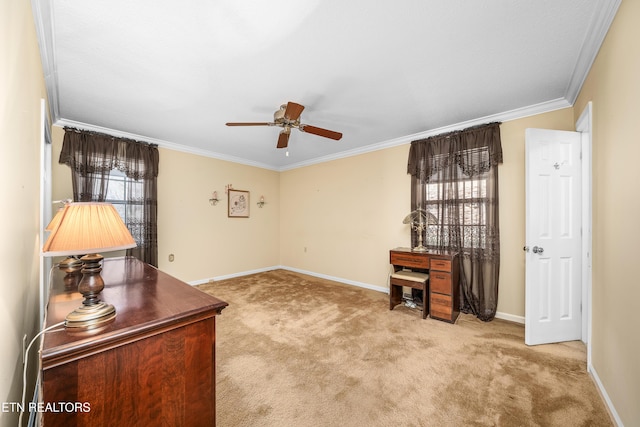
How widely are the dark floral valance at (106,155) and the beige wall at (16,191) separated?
6.27 ft

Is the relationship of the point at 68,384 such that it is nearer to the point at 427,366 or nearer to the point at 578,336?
the point at 427,366

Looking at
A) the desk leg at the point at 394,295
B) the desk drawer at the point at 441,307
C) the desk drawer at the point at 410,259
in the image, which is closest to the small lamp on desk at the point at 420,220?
the desk drawer at the point at 410,259

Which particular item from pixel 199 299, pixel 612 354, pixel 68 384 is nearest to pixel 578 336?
pixel 612 354

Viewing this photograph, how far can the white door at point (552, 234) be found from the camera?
7.74 feet

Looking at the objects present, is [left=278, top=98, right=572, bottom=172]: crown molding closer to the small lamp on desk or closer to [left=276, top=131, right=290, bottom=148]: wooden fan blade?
the small lamp on desk

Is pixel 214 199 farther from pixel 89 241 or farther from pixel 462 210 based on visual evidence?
pixel 462 210

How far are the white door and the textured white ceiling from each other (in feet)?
2.07

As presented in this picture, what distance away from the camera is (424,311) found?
2953mm

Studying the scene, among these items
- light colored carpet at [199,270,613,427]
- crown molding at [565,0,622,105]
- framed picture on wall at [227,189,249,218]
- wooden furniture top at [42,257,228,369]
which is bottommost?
light colored carpet at [199,270,613,427]

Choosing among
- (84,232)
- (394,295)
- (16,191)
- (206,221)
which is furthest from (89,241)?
(206,221)

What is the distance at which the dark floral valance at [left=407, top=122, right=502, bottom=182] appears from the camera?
9.86 ft

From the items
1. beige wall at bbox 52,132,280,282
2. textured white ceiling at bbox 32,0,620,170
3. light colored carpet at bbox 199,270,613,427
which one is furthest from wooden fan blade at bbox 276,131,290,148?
beige wall at bbox 52,132,280,282

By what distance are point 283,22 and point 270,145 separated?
102 inches

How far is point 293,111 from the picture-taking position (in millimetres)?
2256
